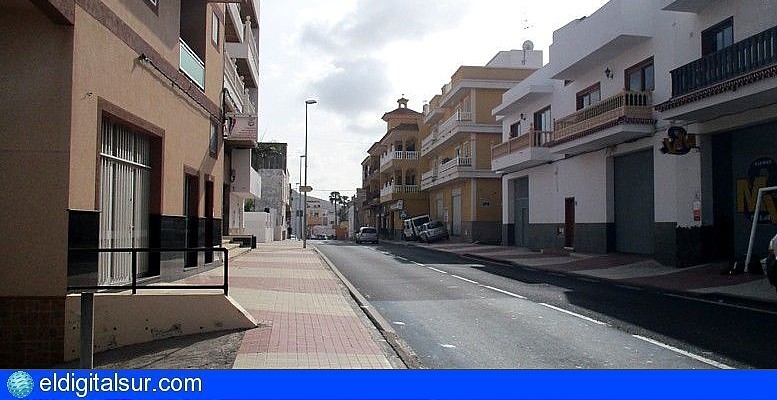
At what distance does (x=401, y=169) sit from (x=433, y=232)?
14.7 metres

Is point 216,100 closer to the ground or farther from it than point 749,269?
farther from it

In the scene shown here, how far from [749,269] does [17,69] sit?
51.5 ft

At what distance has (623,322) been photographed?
999cm

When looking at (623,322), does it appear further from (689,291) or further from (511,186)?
(511,186)

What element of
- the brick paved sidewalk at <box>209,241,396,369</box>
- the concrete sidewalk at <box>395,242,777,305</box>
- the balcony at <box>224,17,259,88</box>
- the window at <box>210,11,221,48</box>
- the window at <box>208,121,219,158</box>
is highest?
the balcony at <box>224,17,259,88</box>

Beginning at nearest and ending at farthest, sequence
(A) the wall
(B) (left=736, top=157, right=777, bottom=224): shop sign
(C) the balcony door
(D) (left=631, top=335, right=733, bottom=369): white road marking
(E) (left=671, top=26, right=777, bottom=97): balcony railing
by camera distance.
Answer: (D) (left=631, top=335, right=733, bottom=369): white road marking, (A) the wall, (C) the balcony door, (E) (left=671, top=26, right=777, bottom=97): balcony railing, (B) (left=736, top=157, right=777, bottom=224): shop sign

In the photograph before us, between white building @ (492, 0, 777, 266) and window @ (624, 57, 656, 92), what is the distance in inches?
1.9

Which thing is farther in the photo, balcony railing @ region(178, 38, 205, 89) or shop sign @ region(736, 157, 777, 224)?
shop sign @ region(736, 157, 777, 224)

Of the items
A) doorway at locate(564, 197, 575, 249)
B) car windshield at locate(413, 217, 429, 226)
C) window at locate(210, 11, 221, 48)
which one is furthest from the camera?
car windshield at locate(413, 217, 429, 226)

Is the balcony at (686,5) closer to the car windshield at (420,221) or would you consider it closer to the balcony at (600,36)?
the balcony at (600,36)

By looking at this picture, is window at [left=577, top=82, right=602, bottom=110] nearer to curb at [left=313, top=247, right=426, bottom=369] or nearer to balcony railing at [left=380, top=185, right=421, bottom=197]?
curb at [left=313, top=247, right=426, bottom=369]

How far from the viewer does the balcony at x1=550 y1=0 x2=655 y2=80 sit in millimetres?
21339

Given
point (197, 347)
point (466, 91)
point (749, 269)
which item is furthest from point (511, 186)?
point (197, 347)

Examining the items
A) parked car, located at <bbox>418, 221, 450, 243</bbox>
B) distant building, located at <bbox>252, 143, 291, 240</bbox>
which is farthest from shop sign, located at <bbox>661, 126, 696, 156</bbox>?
distant building, located at <bbox>252, 143, 291, 240</bbox>
